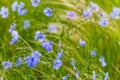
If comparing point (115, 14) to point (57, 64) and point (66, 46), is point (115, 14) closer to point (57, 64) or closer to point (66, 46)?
point (66, 46)

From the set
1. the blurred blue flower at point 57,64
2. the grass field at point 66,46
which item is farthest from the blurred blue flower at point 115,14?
the blurred blue flower at point 57,64

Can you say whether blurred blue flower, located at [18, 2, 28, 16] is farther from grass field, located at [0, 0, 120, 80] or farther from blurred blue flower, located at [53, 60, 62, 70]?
blurred blue flower, located at [53, 60, 62, 70]

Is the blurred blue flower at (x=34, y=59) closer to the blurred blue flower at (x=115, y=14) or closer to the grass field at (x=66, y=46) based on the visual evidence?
the grass field at (x=66, y=46)

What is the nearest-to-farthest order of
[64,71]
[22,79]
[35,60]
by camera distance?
[35,60]
[22,79]
[64,71]

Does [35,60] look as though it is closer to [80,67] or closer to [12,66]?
[12,66]

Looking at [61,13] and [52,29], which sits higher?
[52,29]

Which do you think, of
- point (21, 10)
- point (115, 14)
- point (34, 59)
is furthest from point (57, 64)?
point (21, 10)

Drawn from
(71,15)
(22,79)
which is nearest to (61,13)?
(71,15)

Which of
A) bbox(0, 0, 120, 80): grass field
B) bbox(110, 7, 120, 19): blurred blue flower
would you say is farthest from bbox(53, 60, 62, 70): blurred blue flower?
bbox(110, 7, 120, 19): blurred blue flower
